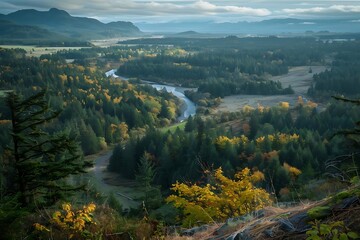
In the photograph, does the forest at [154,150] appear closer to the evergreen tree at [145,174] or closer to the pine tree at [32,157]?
the pine tree at [32,157]

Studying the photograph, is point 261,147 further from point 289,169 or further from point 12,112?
point 12,112

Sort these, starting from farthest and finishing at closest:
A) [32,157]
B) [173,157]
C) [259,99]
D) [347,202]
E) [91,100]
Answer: [259,99] → [91,100] → [173,157] → [32,157] → [347,202]

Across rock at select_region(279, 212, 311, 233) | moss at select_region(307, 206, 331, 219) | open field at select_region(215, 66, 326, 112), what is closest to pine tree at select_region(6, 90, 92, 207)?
rock at select_region(279, 212, 311, 233)

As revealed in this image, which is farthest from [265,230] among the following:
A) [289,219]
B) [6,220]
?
[6,220]

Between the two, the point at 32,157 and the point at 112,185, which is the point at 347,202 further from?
the point at 112,185

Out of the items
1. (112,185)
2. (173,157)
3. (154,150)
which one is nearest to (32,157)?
(112,185)

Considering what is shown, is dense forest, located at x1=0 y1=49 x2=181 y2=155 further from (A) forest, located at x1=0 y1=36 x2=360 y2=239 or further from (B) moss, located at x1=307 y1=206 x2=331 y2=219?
(B) moss, located at x1=307 y1=206 x2=331 y2=219
